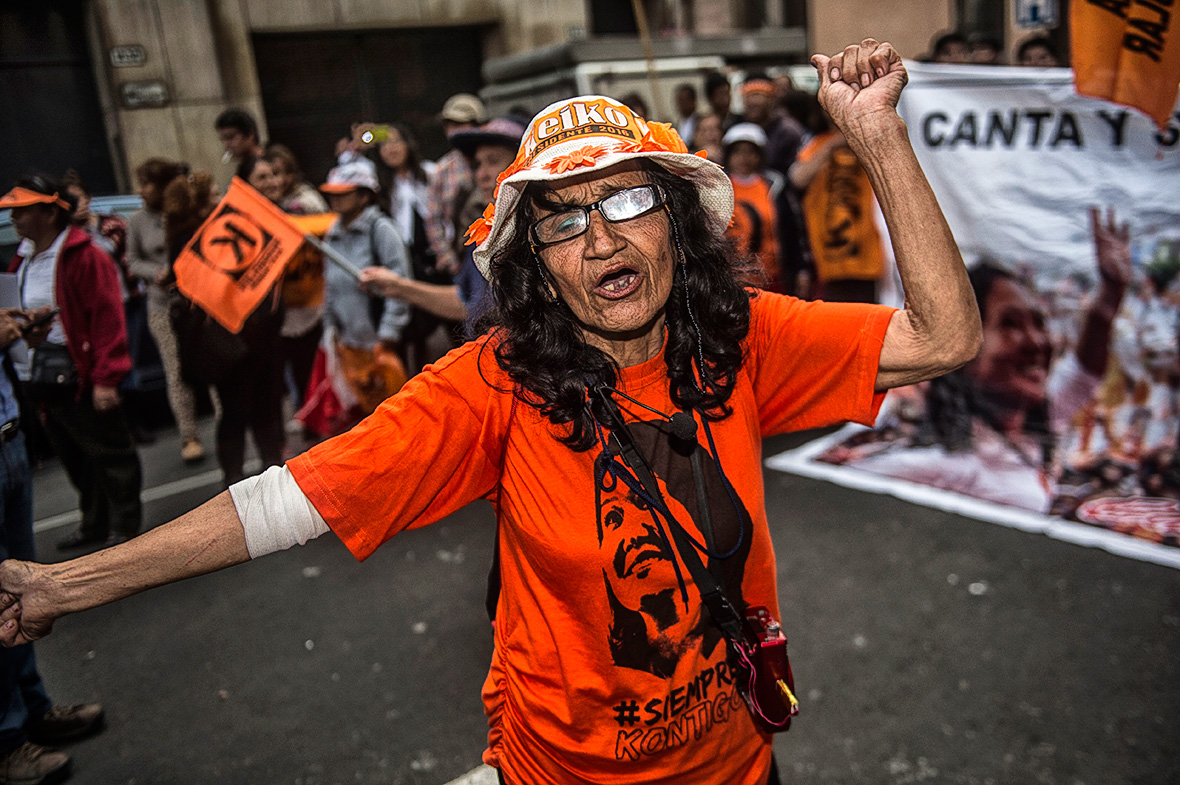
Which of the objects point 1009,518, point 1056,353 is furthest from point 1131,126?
point 1009,518

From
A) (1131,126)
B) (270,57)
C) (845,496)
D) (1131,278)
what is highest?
(270,57)

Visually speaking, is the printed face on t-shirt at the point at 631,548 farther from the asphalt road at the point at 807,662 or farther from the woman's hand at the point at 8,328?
the woman's hand at the point at 8,328

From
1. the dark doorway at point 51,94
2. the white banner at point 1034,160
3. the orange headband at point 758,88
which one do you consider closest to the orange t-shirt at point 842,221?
the white banner at point 1034,160

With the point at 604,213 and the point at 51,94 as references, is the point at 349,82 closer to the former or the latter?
the point at 51,94

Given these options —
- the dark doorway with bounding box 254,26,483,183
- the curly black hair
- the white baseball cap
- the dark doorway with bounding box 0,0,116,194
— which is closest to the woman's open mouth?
the curly black hair

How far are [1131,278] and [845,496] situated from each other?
190 cm

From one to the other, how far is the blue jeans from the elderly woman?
80.8 inches

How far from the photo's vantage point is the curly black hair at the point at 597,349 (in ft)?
5.72

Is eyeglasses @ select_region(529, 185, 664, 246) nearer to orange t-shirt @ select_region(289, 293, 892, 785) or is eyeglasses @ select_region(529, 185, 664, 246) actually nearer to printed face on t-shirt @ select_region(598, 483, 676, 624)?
orange t-shirt @ select_region(289, 293, 892, 785)

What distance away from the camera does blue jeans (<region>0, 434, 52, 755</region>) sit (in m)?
3.24

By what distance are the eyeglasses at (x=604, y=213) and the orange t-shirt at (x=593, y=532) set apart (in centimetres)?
27

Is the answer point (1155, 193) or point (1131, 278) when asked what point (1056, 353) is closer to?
point (1131, 278)

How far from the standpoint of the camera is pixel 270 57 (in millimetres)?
13422

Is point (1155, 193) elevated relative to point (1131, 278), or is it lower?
elevated
